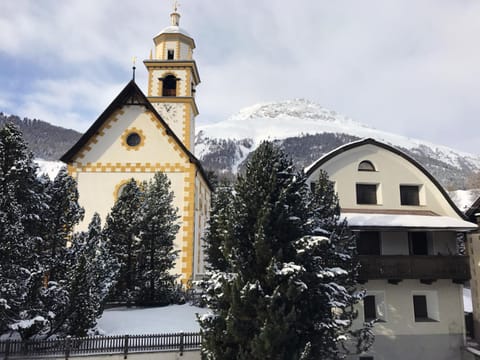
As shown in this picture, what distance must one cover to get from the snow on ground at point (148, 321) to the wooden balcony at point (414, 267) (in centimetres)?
801

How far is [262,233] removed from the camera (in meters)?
11.0

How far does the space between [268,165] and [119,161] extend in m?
15.3

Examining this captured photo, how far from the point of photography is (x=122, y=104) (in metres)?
25.6

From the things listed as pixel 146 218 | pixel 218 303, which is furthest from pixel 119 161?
pixel 218 303

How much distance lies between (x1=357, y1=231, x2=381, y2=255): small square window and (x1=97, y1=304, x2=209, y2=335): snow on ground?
8282mm

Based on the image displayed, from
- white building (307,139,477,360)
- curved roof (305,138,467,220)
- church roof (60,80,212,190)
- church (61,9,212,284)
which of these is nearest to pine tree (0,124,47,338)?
church (61,9,212,284)

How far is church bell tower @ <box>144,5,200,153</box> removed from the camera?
2992 centimetres

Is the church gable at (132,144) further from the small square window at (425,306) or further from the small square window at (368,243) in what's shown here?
the small square window at (425,306)

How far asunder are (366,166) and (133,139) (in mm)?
14015

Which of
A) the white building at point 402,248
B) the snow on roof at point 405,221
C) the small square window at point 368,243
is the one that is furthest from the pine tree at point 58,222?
the small square window at point 368,243

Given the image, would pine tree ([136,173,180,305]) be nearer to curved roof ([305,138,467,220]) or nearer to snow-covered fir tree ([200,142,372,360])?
curved roof ([305,138,467,220])

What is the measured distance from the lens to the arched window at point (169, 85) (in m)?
30.6

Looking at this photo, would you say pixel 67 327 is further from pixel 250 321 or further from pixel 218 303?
pixel 250 321

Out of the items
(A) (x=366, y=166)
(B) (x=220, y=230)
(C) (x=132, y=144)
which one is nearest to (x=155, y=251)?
(C) (x=132, y=144)
